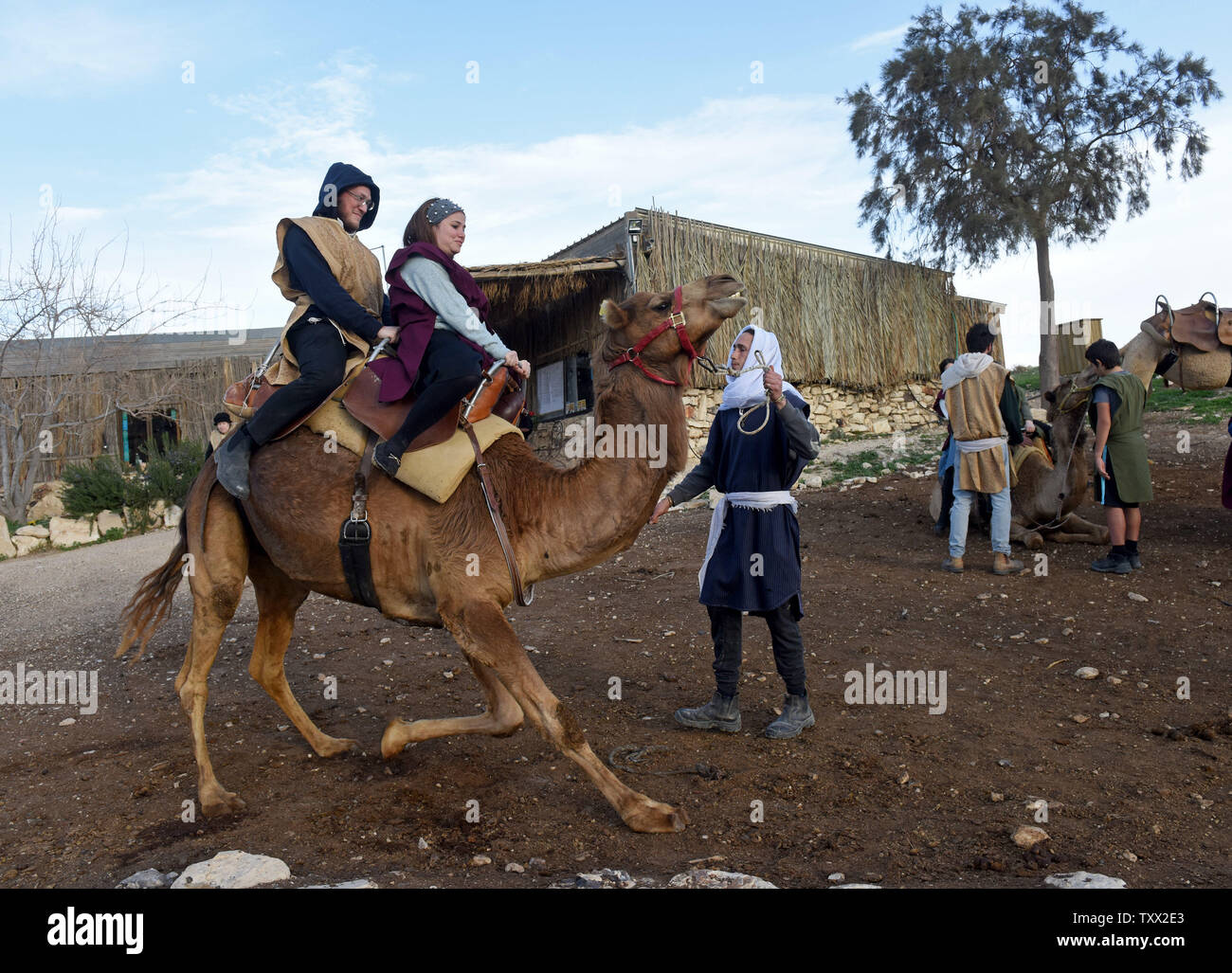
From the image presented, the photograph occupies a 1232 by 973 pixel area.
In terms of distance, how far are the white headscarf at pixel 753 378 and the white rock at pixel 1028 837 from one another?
7.37ft

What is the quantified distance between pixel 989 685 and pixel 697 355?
10.7ft

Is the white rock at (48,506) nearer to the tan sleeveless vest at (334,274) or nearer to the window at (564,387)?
the window at (564,387)

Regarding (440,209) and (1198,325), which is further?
(1198,325)

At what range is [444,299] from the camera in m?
3.90

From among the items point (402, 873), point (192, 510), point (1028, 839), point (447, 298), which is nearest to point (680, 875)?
point (402, 873)

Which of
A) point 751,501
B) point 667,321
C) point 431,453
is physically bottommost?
point 751,501

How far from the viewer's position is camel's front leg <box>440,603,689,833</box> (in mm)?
3562

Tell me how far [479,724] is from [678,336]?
86.6 inches

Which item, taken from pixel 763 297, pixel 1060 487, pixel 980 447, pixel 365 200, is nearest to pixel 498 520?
pixel 365 200

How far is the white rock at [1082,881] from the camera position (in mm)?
2807

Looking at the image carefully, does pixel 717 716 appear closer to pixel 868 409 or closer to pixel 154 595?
pixel 154 595

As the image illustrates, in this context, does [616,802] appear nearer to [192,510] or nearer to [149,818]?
[149,818]

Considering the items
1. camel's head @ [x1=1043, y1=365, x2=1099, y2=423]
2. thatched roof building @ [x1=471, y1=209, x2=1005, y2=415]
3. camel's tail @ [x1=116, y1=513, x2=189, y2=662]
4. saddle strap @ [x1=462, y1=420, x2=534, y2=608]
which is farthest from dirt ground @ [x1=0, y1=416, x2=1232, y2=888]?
thatched roof building @ [x1=471, y1=209, x2=1005, y2=415]

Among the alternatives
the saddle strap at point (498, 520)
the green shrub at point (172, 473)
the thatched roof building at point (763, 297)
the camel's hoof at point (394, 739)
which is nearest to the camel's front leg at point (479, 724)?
the camel's hoof at point (394, 739)
